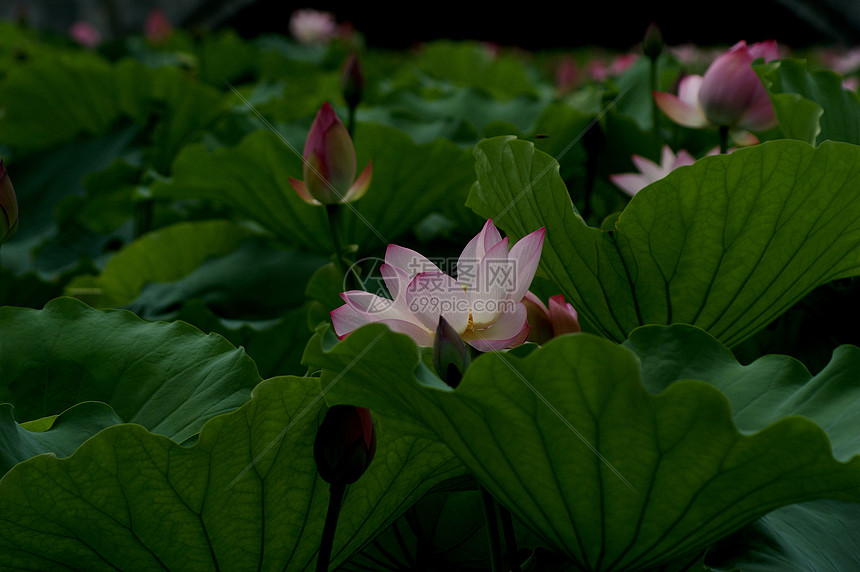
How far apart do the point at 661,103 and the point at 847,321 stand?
0.37 m

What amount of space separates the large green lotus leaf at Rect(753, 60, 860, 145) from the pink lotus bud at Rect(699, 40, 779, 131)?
4 centimetres

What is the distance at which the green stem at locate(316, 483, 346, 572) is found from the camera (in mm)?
609

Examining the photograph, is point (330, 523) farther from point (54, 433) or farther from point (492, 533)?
point (54, 433)

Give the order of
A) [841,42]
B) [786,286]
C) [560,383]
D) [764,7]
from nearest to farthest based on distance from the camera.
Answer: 1. [560,383]
2. [786,286]
3. [841,42]
4. [764,7]

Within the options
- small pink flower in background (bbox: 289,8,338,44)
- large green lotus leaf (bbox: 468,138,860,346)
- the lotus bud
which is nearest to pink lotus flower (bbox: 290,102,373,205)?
large green lotus leaf (bbox: 468,138,860,346)

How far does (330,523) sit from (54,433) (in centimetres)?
26

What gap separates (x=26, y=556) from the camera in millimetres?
620

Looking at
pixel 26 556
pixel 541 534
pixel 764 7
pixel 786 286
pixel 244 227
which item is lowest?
pixel 764 7

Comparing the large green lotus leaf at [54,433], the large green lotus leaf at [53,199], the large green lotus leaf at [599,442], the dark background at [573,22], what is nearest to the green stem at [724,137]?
the large green lotus leaf at [599,442]

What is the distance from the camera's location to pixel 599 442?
1.77ft

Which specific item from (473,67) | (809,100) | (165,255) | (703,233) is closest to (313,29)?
(473,67)

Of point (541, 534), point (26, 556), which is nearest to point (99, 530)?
point (26, 556)

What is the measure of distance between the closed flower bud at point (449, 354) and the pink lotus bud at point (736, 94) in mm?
622

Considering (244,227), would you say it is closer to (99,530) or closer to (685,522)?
(99,530)
